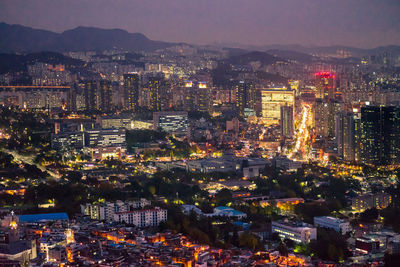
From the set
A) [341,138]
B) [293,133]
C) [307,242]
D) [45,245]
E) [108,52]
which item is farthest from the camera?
[108,52]

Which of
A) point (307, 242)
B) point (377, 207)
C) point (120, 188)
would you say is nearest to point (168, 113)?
point (120, 188)

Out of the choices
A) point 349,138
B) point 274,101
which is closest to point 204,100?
point 274,101

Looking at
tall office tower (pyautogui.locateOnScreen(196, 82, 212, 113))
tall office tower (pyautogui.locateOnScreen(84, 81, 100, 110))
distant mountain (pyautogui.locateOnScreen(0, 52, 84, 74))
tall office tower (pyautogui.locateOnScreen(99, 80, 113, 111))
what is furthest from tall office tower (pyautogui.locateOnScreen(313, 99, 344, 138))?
distant mountain (pyautogui.locateOnScreen(0, 52, 84, 74))

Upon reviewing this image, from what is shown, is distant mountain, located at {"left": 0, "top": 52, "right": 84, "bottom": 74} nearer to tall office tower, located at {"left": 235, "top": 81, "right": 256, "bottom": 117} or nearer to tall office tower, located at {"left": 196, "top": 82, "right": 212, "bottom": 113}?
tall office tower, located at {"left": 196, "top": 82, "right": 212, "bottom": 113}

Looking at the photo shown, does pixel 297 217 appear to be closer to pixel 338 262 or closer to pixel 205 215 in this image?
pixel 205 215

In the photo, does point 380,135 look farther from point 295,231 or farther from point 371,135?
point 295,231
